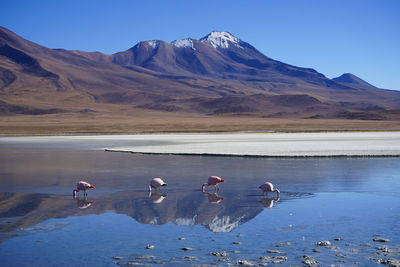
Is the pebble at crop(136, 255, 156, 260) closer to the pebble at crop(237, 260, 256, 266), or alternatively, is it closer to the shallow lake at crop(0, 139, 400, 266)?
the shallow lake at crop(0, 139, 400, 266)

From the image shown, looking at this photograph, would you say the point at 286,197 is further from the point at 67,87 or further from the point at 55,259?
the point at 67,87

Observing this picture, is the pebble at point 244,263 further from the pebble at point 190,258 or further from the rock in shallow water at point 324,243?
the rock in shallow water at point 324,243

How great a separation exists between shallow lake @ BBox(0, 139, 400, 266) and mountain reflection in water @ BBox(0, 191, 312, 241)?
22 millimetres

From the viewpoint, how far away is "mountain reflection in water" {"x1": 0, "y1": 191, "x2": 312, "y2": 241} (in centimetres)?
934

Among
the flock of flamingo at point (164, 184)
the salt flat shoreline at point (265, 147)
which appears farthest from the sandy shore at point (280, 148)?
the flock of flamingo at point (164, 184)

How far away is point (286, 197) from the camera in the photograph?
39.1 feet

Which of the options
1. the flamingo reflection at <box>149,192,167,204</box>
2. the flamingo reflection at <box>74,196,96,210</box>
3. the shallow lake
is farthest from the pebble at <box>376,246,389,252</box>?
the flamingo reflection at <box>74,196,96,210</box>

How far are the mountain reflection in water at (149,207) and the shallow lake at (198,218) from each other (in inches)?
0.8

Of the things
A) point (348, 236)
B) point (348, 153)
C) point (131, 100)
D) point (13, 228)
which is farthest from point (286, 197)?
point (131, 100)

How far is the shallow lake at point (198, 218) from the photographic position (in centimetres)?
710

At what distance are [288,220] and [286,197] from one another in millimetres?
2629

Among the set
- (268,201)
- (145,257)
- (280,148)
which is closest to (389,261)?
(145,257)

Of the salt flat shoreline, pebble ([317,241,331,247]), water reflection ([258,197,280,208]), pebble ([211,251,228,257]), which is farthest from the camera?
the salt flat shoreline

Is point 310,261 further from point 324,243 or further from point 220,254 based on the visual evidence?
point 220,254
